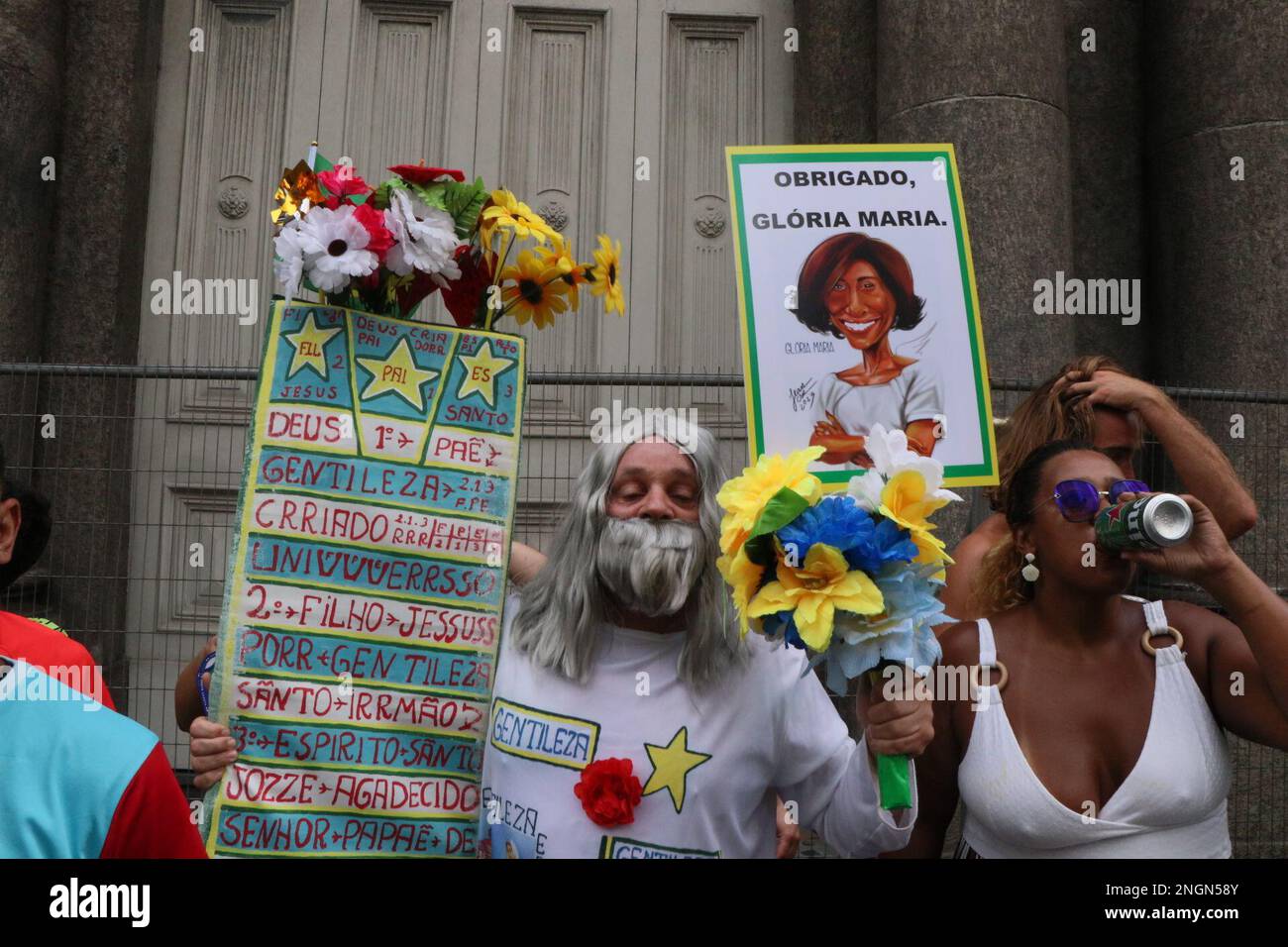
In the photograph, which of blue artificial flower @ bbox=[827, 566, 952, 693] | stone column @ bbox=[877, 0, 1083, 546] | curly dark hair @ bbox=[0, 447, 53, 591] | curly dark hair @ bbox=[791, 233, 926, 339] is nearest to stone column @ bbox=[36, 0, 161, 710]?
curly dark hair @ bbox=[0, 447, 53, 591]

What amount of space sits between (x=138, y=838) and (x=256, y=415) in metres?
1.31

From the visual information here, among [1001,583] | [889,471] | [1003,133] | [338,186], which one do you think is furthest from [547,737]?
[1003,133]

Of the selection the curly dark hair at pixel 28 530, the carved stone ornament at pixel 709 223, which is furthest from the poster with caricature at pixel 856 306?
the carved stone ornament at pixel 709 223

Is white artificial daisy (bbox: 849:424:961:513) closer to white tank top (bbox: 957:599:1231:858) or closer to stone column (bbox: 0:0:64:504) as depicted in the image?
white tank top (bbox: 957:599:1231:858)

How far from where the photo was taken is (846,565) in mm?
2037

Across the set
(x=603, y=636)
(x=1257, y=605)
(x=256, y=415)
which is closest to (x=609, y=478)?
(x=603, y=636)

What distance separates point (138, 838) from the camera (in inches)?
57.4

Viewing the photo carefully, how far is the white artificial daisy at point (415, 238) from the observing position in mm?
2561

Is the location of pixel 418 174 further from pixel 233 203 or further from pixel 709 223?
pixel 233 203

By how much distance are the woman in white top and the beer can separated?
71 mm

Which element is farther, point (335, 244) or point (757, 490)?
point (335, 244)

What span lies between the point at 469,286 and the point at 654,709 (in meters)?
1.11

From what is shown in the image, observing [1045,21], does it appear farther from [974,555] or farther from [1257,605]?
[1257,605]

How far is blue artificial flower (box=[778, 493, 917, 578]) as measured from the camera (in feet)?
6.66
